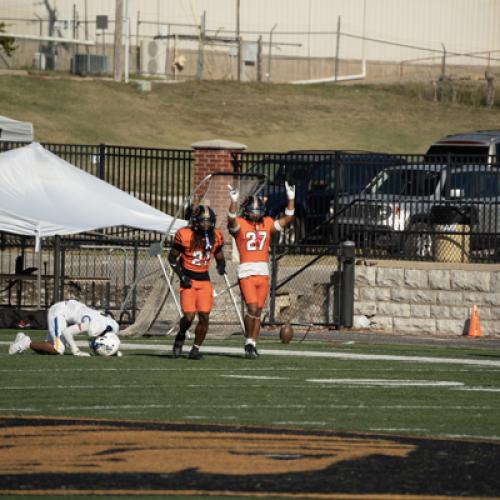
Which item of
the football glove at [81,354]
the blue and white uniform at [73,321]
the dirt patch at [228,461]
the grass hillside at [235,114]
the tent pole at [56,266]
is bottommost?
the dirt patch at [228,461]

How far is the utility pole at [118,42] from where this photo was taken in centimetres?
4662

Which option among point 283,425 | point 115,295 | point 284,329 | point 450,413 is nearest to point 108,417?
point 283,425

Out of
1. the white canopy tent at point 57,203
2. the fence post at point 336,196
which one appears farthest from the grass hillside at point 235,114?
the white canopy tent at point 57,203

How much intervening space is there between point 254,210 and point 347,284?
604cm

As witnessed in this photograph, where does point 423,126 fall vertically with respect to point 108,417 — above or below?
above

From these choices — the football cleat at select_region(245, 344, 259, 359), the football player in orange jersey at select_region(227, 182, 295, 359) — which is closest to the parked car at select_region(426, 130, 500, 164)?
the football player in orange jersey at select_region(227, 182, 295, 359)

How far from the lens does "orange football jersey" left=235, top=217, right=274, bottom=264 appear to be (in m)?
16.6

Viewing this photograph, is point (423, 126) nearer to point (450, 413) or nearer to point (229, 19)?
point (229, 19)

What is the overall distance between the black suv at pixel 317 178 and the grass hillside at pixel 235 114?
1742cm

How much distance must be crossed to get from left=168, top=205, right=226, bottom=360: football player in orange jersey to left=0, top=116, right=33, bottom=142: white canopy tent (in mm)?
9772

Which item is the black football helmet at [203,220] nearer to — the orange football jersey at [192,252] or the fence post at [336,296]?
the orange football jersey at [192,252]

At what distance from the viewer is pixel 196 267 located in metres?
16.2

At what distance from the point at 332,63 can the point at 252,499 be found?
164ft

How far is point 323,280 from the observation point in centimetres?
2312
